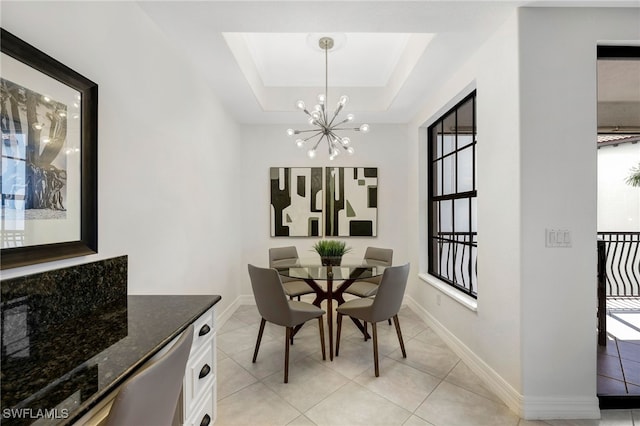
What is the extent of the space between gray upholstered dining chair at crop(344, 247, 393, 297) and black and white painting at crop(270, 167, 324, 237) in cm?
Answer: 91

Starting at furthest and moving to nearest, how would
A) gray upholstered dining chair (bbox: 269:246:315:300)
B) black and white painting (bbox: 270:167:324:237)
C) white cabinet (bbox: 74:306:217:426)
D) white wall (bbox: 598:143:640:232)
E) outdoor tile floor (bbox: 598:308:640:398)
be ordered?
black and white painting (bbox: 270:167:324:237) → white wall (bbox: 598:143:640:232) → gray upholstered dining chair (bbox: 269:246:315:300) → outdoor tile floor (bbox: 598:308:640:398) → white cabinet (bbox: 74:306:217:426)

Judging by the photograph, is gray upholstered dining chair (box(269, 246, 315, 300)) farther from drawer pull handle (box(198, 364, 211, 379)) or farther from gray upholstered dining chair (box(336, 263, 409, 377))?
drawer pull handle (box(198, 364, 211, 379))

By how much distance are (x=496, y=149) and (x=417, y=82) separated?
3.93 ft

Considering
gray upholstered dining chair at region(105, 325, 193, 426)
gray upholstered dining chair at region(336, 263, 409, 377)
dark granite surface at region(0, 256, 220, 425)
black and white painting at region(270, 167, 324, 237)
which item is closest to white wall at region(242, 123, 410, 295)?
black and white painting at region(270, 167, 324, 237)

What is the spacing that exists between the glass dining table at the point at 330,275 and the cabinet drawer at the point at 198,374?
1.16 meters

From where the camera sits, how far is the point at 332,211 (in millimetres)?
4090

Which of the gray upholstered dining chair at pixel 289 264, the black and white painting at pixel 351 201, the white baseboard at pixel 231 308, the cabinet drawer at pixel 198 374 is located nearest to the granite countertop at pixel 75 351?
the cabinet drawer at pixel 198 374

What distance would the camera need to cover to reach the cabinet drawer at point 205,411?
1257 millimetres

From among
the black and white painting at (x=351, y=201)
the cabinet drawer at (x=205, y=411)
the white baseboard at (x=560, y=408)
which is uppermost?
the black and white painting at (x=351, y=201)

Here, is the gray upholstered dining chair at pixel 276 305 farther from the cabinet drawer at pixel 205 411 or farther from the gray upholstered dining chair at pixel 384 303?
the cabinet drawer at pixel 205 411

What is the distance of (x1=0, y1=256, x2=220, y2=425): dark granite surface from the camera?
2.21ft

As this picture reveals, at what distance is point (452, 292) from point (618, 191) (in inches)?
132

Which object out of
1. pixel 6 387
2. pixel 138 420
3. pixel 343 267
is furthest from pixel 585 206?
pixel 6 387

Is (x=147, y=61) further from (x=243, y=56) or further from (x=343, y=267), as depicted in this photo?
(x=343, y=267)
